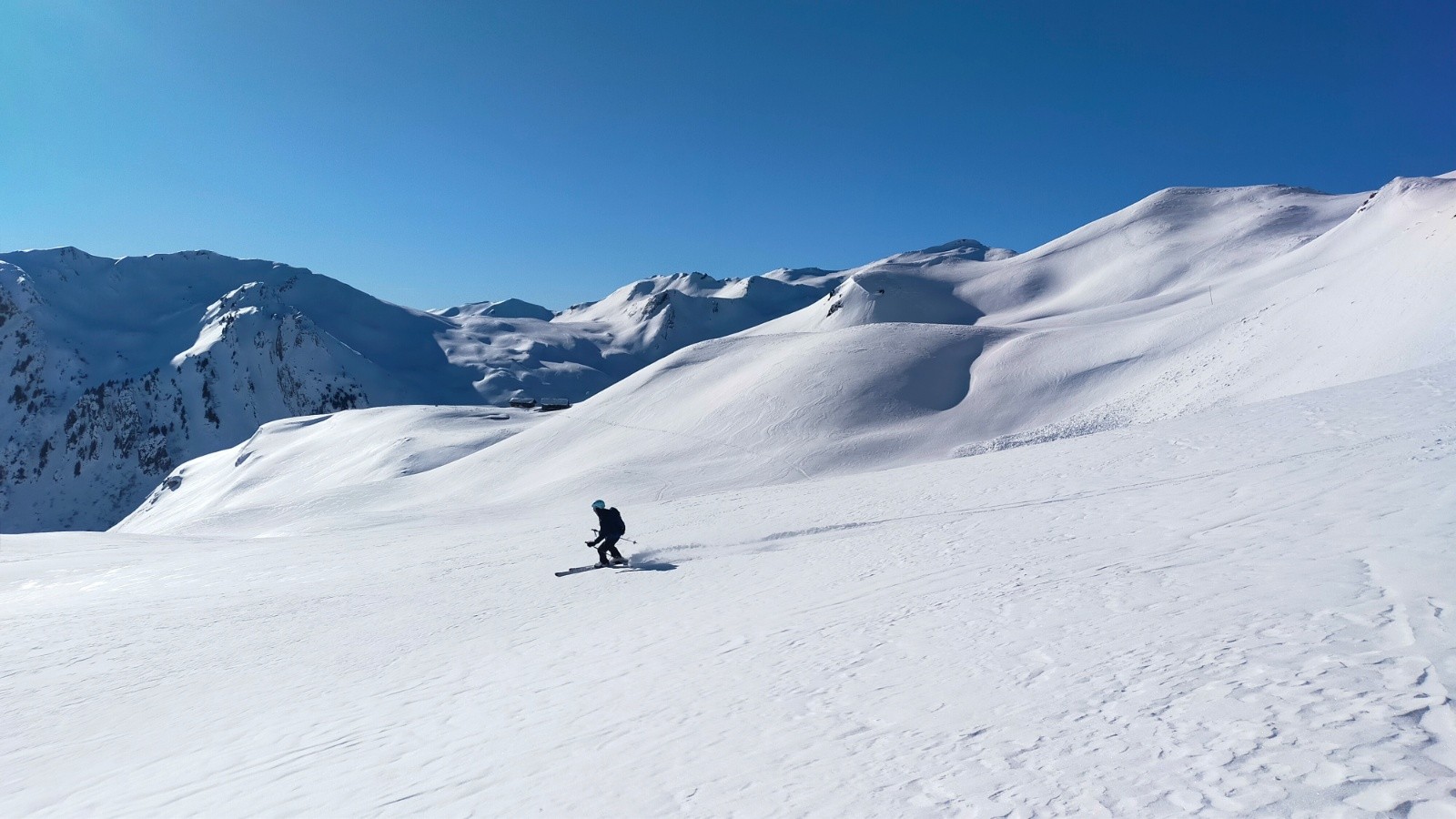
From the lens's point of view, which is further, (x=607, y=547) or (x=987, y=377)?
(x=987, y=377)

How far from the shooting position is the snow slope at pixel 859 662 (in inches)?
204

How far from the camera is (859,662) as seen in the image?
8.23 metres

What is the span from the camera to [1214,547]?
9859 mm

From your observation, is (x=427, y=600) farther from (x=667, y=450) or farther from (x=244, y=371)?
(x=244, y=371)

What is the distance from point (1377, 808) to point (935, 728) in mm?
2787

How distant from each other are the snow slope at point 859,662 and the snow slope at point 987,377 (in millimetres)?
11057

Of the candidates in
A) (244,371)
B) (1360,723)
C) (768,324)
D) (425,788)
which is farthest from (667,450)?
(244,371)

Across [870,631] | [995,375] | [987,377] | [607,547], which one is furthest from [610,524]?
[995,375]

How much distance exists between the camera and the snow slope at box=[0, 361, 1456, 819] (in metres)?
5.18

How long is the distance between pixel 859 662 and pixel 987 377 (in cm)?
3318

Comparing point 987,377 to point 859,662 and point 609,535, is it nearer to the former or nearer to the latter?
point 609,535

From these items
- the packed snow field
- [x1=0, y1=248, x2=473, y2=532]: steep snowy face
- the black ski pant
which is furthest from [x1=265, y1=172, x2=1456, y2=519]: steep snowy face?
[x1=0, y1=248, x2=473, y2=532]: steep snowy face

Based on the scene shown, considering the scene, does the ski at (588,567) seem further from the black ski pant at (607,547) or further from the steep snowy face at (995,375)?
the steep snowy face at (995,375)

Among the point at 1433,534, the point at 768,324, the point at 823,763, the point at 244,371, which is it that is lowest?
the point at 823,763
